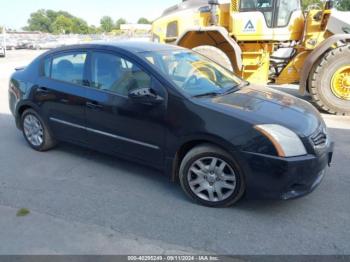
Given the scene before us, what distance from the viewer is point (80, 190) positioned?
366 cm

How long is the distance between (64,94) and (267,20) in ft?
17.1

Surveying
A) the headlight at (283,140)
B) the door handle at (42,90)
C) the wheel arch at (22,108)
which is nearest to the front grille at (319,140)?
the headlight at (283,140)

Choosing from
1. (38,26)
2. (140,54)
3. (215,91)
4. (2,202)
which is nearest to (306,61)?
(215,91)

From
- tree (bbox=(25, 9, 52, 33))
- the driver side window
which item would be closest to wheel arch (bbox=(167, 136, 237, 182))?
the driver side window

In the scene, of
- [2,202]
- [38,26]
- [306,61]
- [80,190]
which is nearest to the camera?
[2,202]

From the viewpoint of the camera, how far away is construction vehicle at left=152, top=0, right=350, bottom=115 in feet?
21.9

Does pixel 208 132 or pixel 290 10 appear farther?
pixel 290 10

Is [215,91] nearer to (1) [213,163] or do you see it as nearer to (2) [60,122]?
(1) [213,163]

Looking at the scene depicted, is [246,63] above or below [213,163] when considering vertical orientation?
above

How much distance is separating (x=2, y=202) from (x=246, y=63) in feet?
20.0

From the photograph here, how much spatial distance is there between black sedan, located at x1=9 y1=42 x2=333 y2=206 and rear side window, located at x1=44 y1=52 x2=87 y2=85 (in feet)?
0.05

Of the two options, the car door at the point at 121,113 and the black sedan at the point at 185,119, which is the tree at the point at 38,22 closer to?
the black sedan at the point at 185,119

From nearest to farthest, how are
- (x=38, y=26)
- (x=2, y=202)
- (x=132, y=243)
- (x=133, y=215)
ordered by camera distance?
(x=132, y=243)
(x=133, y=215)
(x=2, y=202)
(x=38, y=26)

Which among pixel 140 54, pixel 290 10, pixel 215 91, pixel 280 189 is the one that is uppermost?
pixel 290 10
